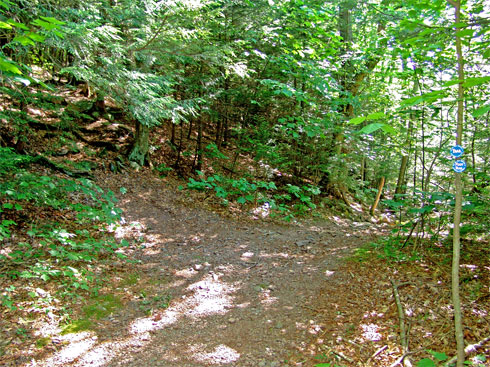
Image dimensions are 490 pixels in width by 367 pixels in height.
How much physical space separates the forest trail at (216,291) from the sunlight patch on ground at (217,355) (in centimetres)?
1

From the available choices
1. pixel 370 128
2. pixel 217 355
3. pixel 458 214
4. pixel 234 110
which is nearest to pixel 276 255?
pixel 217 355

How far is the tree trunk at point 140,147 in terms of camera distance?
33.7 feet

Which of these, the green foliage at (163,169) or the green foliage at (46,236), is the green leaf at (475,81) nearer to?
the green foliage at (46,236)

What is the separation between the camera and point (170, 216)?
26.6 feet

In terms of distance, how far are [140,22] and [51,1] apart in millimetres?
1895

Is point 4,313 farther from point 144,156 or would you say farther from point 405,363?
point 144,156

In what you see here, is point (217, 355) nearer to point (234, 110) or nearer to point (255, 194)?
point (255, 194)

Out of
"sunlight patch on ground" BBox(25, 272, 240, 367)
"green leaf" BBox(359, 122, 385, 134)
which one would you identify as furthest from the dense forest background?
"sunlight patch on ground" BBox(25, 272, 240, 367)

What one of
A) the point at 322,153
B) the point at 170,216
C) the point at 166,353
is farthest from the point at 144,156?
the point at 166,353

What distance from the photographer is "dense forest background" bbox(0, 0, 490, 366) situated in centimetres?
450

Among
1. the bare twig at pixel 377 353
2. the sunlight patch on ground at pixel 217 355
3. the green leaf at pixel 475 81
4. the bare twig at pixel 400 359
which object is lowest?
the sunlight patch on ground at pixel 217 355

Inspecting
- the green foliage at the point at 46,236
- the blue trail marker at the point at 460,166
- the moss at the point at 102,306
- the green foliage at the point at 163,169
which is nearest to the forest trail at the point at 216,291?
the moss at the point at 102,306

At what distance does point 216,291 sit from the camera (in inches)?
196

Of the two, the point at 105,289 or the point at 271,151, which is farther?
the point at 271,151
